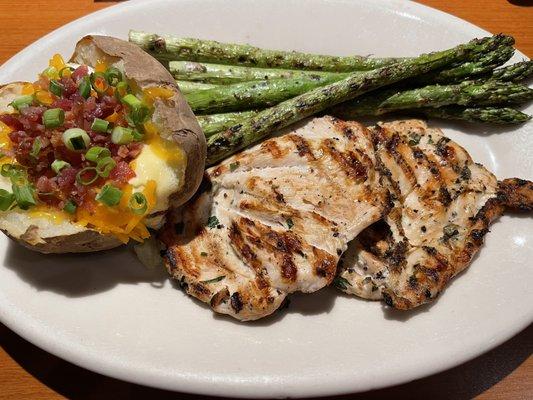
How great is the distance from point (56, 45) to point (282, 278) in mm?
2531

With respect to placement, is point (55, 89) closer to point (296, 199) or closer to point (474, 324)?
point (296, 199)

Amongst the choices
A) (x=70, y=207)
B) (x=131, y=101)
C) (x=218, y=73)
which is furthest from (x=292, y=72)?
(x=70, y=207)

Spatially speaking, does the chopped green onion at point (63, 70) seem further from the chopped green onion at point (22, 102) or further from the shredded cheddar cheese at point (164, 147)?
the shredded cheddar cheese at point (164, 147)

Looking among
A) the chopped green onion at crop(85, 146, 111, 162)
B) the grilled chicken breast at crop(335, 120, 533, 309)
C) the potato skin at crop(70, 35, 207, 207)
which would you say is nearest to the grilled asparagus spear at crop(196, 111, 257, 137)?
the potato skin at crop(70, 35, 207, 207)

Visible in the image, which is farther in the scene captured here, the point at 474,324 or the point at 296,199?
the point at 296,199

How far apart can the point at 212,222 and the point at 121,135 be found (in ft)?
2.37

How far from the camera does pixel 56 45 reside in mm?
3807

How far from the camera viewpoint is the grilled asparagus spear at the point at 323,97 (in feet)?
10.7

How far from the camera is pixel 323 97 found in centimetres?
335

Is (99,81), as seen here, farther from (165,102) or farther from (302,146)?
(302,146)

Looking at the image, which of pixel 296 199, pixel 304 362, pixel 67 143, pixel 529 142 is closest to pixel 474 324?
pixel 304 362

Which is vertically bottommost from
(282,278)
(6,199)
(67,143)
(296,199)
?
(282,278)

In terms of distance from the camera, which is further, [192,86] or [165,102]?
[192,86]

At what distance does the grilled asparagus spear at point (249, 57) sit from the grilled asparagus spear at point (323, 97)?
24 cm
